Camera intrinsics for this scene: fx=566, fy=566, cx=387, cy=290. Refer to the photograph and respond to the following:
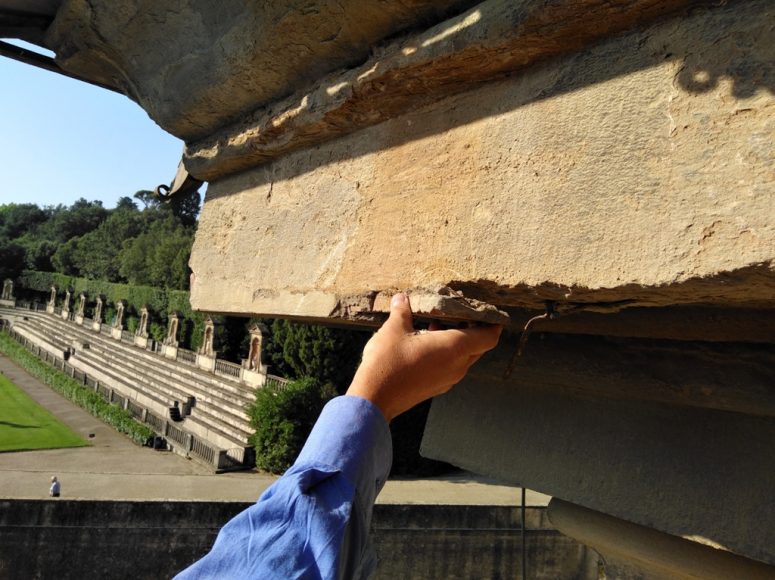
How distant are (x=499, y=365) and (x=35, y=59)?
6.51 ft

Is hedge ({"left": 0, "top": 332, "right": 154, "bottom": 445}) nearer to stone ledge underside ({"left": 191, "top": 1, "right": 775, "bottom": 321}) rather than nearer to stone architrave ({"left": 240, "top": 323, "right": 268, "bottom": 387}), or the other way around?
stone architrave ({"left": 240, "top": 323, "right": 268, "bottom": 387})

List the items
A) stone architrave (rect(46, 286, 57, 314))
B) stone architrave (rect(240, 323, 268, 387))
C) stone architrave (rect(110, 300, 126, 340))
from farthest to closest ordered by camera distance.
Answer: stone architrave (rect(46, 286, 57, 314)) < stone architrave (rect(110, 300, 126, 340)) < stone architrave (rect(240, 323, 268, 387))

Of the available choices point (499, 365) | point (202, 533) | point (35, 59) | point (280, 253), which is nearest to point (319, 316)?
point (280, 253)

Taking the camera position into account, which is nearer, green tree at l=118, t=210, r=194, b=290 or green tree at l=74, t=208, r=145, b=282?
green tree at l=118, t=210, r=194, b=290

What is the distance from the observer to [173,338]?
2947 cm

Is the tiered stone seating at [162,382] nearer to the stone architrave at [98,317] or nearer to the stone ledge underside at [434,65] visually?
the stone architrave at [98,317]

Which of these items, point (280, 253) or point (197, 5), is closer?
point (197, 5)

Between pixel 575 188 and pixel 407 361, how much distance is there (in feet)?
1.60

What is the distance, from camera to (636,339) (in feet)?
5.47

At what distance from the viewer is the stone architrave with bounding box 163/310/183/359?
2828 centimetres

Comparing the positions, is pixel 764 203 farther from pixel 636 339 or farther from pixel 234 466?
pixel 234 466

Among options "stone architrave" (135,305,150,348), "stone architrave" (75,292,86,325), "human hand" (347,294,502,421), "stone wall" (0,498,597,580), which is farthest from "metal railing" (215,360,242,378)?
"stone architrave" (75,292,86,325)

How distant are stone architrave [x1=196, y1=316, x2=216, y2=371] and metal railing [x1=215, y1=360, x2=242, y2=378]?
451 mm

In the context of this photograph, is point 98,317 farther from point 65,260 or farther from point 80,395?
point 65,260
